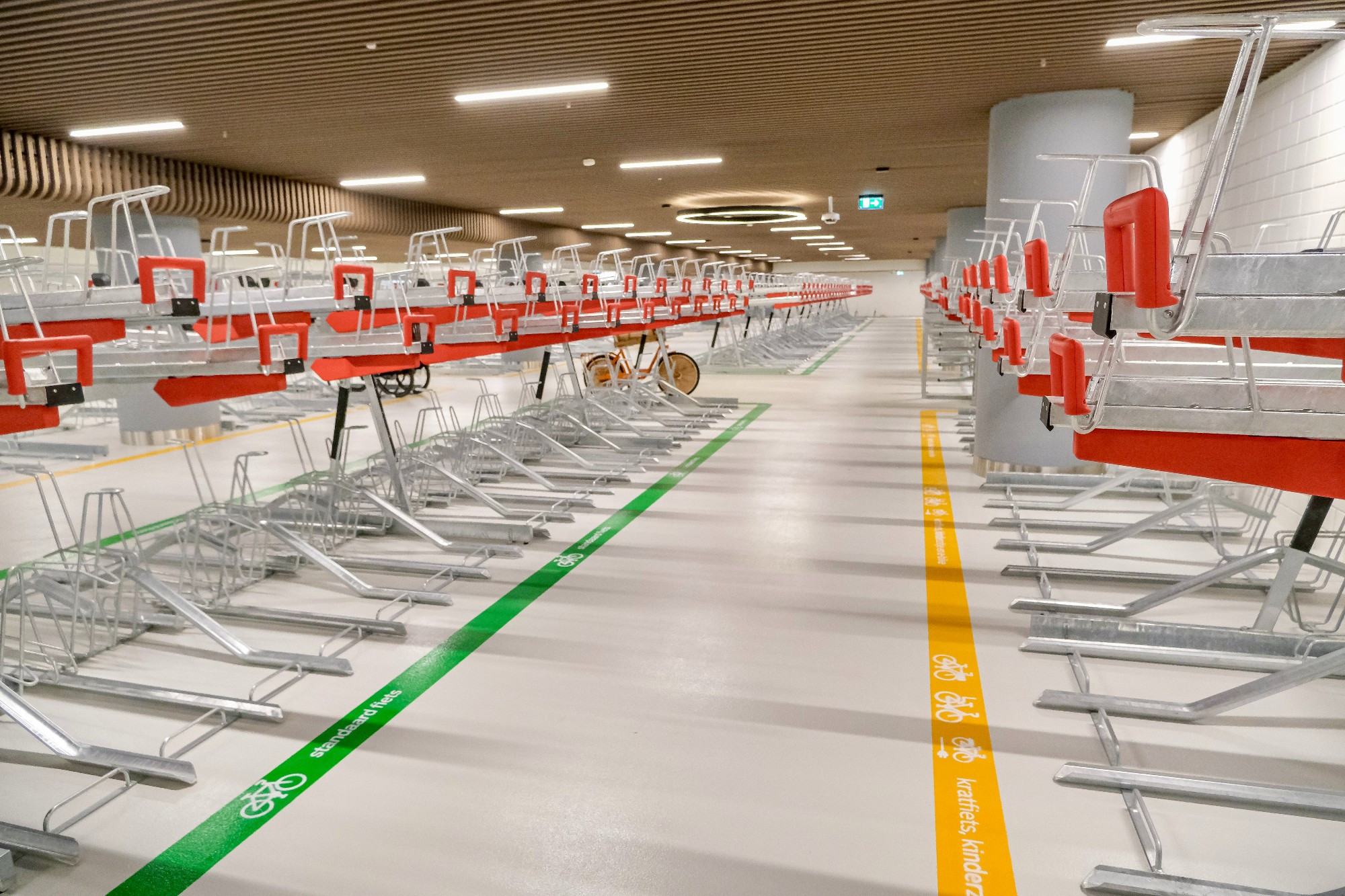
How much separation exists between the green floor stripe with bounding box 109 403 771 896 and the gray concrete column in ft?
15.2

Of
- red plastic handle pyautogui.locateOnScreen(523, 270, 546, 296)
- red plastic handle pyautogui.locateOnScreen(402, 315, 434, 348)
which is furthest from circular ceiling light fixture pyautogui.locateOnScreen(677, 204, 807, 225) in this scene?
red plastic handle pyautogui.locateOnScreen(402, 315, 434, 348)

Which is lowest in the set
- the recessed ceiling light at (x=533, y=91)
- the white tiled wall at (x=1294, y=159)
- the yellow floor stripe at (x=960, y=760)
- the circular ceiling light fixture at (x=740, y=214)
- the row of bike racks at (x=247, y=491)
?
the yellow floor stripe at (x=960, y=760)

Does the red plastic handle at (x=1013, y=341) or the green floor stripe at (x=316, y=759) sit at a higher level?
the red plastic handle at (x=1013, y=341)

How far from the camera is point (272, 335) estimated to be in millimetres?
4258

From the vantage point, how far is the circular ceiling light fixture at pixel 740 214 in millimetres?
18672

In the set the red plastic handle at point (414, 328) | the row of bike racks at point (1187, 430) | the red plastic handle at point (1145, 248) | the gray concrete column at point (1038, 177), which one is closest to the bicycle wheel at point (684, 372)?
the gray concrete column at point (1038, 177)

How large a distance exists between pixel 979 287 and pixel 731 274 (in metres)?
8.99

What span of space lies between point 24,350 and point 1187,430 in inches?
138

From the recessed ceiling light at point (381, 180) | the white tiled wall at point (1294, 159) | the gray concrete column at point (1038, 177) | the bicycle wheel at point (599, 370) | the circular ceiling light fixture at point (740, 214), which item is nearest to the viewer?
the white tiled wall at point (1294, 159)

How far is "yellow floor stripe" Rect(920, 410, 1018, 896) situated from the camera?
282cm

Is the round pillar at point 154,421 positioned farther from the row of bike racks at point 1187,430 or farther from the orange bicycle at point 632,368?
the row of bike racks at point 1187,430

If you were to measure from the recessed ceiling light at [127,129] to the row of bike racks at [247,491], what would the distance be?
2.24m

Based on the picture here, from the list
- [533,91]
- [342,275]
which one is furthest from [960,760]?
[533,91]

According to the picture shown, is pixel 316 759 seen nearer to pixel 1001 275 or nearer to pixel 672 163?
pixel 1001 275
